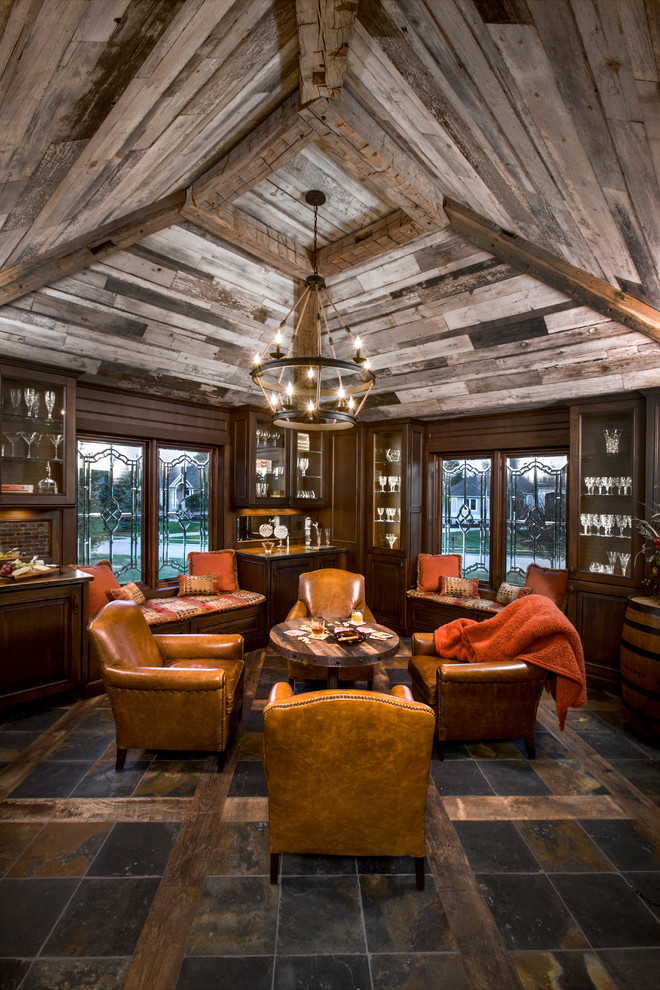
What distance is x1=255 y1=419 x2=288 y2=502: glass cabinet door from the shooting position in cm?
543

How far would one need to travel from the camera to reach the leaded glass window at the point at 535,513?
4.98 m

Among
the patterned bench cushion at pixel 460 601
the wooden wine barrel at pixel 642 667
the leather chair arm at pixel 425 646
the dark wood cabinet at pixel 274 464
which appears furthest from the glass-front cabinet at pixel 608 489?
the dark wood cabinet at pixel 274 464

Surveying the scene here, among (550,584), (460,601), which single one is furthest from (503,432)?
(460,601)

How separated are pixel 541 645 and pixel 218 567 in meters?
3.41

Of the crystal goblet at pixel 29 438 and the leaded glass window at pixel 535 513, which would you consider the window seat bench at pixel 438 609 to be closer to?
the leaded glass window at pixel 535 513

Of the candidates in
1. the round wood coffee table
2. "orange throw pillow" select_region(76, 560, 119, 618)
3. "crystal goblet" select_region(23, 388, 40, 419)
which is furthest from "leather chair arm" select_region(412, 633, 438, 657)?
"crystal goblet" select_region(23, 388, 40, 419)

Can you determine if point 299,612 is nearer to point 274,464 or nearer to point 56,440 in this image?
point 274,464

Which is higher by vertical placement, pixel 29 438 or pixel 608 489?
pixel 29 438

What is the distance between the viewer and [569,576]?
435 cm

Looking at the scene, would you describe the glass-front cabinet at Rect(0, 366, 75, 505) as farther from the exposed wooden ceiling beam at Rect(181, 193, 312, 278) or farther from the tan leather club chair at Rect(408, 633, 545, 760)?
the tan leather club chair at Rect(408, 633, 545, 760)

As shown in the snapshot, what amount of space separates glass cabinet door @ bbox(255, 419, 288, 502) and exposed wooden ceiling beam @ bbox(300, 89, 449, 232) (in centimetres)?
320

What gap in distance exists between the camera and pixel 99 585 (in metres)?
4.11

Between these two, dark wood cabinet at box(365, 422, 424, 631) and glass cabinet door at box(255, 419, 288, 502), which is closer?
glass cabinet door at box(255, 419, 288, 502)

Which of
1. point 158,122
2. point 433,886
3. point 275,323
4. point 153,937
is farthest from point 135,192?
point 433,886
